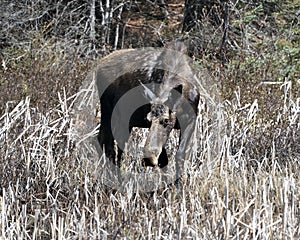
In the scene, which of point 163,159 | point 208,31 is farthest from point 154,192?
point 208,31

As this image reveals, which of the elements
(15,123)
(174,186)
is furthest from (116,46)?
(174,186)

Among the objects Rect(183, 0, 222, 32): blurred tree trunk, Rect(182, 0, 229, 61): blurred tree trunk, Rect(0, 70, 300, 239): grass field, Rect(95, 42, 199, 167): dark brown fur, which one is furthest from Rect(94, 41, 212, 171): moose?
Rect(183, 0, 222, 32): blurred tree trunk

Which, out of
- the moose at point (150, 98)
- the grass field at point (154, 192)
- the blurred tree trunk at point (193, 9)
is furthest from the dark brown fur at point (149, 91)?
the blurred tree trunk at point (193, 9)

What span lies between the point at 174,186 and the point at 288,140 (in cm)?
145

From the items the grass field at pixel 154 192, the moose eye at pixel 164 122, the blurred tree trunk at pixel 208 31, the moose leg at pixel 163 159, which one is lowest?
the grass field at pixel 154 192

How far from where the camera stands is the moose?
4.77 meters

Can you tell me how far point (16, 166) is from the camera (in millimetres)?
5664

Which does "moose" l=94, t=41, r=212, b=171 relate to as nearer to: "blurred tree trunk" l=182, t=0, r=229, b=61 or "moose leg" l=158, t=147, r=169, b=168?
"moose leg" l=158, t=147, r=169, b=168

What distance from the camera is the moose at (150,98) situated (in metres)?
4.77

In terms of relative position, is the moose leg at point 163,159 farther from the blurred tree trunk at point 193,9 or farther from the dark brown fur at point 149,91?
the blurred tree trunk at point 193,9

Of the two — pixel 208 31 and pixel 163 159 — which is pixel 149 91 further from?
pixel 208 31

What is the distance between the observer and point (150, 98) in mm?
4852

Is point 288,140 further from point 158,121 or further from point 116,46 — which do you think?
point 116,46

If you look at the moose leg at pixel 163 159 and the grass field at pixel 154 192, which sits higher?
the moose leg at pixel 163 159
